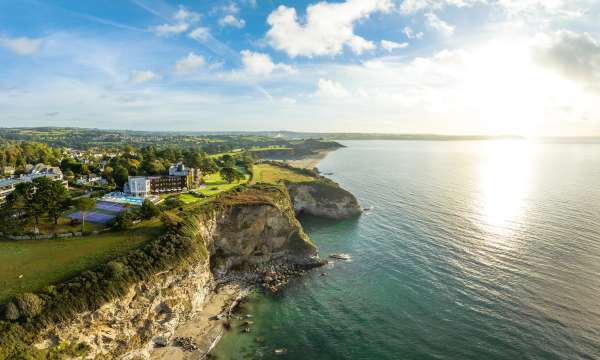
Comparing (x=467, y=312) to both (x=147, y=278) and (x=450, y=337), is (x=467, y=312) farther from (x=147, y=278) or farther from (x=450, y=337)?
(x=147, y=278)

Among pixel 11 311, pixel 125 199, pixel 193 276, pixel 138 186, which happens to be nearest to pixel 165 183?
pixel 138 186

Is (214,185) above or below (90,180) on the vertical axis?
above

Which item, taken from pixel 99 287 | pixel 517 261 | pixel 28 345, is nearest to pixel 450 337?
pixel 517 261

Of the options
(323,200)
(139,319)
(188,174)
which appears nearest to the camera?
(139,319)

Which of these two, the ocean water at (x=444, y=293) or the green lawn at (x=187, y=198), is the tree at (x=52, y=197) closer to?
the green lawn at (x=187, y=198)

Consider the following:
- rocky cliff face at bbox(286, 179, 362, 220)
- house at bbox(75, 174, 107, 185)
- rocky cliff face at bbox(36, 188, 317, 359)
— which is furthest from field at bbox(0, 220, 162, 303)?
house at bbox(75, 174, 107, 185)

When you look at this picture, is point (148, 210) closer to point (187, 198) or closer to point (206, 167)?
point (187, 198)

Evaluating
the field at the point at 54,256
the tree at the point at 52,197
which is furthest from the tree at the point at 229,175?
the tree at the point at 52,197
